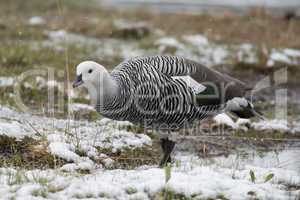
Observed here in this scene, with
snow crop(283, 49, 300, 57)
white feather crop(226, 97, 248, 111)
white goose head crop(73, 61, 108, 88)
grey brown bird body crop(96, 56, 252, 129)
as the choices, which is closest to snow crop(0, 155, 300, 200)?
grey brown bird body crop(96, 56, 252, 129)

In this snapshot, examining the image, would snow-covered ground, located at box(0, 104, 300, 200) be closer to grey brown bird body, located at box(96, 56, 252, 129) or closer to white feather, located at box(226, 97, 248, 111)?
grey brown bird body, located at box(96, 56, 252, 129)

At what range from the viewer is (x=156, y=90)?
5418mm

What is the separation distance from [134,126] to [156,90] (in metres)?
1.25

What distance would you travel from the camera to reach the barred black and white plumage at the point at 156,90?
17.6ft

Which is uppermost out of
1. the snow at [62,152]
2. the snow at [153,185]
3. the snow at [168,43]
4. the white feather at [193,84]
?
the snow at [168,43]

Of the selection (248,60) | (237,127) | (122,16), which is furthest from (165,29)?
(237,127)

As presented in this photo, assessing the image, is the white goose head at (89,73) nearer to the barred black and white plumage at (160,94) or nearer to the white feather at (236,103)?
the barred black and white plumage at (160,94)

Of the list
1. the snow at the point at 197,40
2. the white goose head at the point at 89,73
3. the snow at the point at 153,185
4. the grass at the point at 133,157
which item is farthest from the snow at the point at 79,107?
the snow at the point at 197,40

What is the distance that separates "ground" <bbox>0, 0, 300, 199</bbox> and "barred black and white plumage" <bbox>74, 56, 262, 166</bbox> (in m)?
0.42

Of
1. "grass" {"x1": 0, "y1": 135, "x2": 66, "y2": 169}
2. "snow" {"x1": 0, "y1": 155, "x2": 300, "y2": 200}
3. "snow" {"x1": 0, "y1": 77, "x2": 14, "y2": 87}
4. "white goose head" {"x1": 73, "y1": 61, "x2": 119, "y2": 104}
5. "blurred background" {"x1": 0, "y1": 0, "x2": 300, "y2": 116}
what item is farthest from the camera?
"blurred background" {"x1": 0, "y1": 0, "x2": 300, "y2": 116}

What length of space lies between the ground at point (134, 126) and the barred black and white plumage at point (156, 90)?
42 centimetres

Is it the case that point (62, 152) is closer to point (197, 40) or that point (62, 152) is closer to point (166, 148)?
point (166, 148)

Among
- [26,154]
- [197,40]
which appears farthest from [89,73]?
[197,40]

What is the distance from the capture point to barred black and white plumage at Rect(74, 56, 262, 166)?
5367 mm
